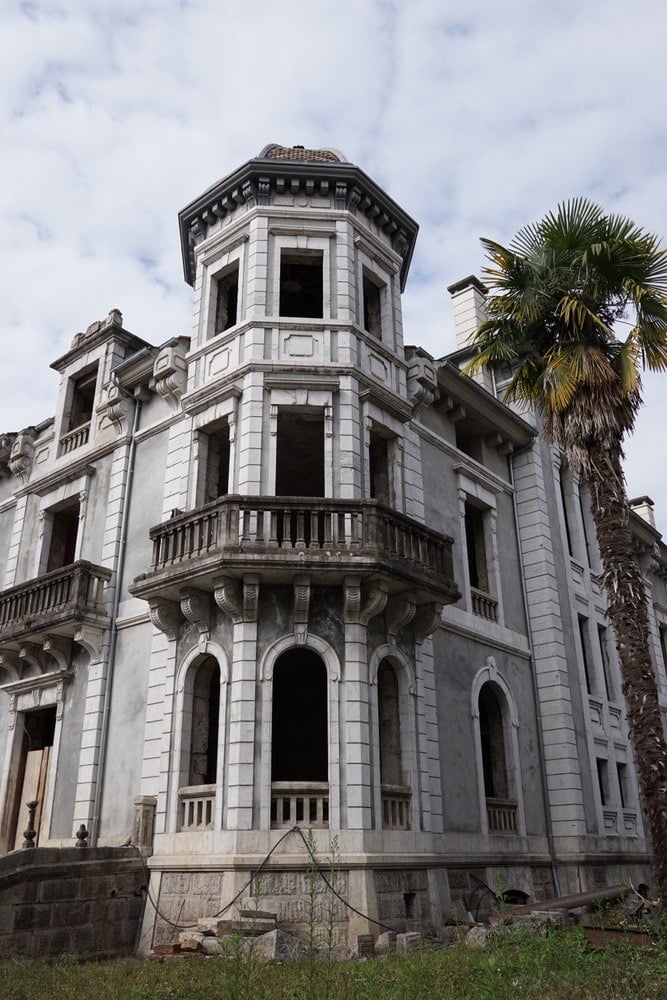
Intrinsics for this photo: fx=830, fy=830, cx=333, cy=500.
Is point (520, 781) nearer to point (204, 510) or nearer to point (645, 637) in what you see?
point (645, 637)

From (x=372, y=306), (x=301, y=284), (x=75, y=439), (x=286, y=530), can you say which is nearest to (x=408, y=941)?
(x=286, y=530)

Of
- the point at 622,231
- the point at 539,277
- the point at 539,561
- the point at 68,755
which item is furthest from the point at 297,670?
the point at 622,231

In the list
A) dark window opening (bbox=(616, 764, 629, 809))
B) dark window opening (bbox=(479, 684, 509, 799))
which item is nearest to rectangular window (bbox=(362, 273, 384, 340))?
dark window opening (bbox=(479, 684, 509, 799))

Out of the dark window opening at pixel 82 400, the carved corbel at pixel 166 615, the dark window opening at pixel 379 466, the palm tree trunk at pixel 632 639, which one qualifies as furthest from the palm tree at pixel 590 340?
the dark window opening at pixel 82 400

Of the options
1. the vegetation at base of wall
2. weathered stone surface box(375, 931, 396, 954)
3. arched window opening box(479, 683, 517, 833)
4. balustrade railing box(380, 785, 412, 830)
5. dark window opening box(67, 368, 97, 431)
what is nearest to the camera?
the vegetation at base of wall

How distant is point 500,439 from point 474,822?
9.58 m

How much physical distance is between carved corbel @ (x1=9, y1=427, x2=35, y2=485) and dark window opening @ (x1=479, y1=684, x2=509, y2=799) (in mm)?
12895

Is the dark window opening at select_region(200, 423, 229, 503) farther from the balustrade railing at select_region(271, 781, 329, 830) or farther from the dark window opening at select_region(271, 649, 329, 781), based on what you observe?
the balustrade railing at select_region(271, 781, 329, 830)

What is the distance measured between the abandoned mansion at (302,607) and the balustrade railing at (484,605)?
0.09 metres

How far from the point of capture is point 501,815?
16.8 m

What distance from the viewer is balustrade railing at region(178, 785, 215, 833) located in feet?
43.1

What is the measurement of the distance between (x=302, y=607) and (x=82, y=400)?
11274 mm

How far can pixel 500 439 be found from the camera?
2131cm

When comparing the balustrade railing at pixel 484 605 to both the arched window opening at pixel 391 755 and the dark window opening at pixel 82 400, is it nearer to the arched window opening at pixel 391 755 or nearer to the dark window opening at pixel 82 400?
the arched window opening at pixel 391 755
